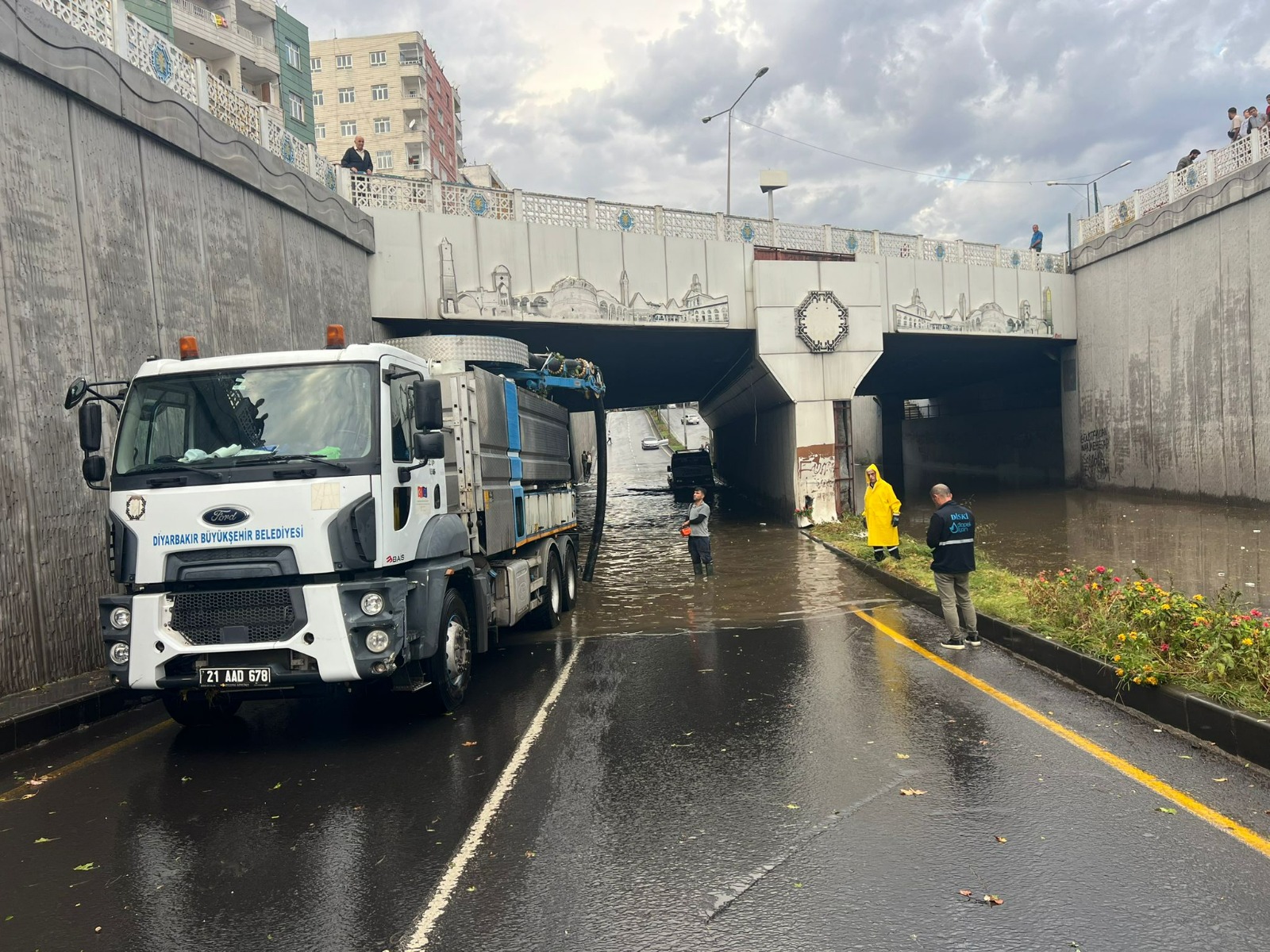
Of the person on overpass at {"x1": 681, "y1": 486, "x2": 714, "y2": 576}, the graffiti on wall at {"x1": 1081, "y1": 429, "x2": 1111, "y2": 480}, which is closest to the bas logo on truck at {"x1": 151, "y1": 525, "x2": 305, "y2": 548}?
the person on overpass at {"x1": 681, "y1": 486, "x2": 714, "y2": 576}

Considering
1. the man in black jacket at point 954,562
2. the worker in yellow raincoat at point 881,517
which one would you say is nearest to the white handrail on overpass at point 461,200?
the worker in yellow raincoat at point 881,517

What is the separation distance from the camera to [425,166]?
71.8 metres

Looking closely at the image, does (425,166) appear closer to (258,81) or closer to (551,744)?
(258,81)

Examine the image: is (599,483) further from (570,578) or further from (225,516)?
(225,516)

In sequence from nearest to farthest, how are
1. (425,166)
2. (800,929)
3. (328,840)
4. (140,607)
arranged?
(800,929), (328,840), (140,607), (425,166)

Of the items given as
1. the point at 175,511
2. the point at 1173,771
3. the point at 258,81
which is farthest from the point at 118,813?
the point at 258,81

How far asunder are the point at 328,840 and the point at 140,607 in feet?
8.10

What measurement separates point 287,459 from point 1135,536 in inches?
653

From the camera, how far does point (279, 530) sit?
19.7 ft

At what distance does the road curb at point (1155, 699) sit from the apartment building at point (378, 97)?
232ft

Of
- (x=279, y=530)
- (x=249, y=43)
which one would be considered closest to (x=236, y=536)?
(x=279, y=530)

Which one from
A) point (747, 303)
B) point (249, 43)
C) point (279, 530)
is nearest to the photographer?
point (279, 530)

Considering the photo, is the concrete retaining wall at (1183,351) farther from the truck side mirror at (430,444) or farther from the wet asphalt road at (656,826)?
the truck side mirror at (430,444)

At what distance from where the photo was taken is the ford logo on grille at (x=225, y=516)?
19.7 feet
